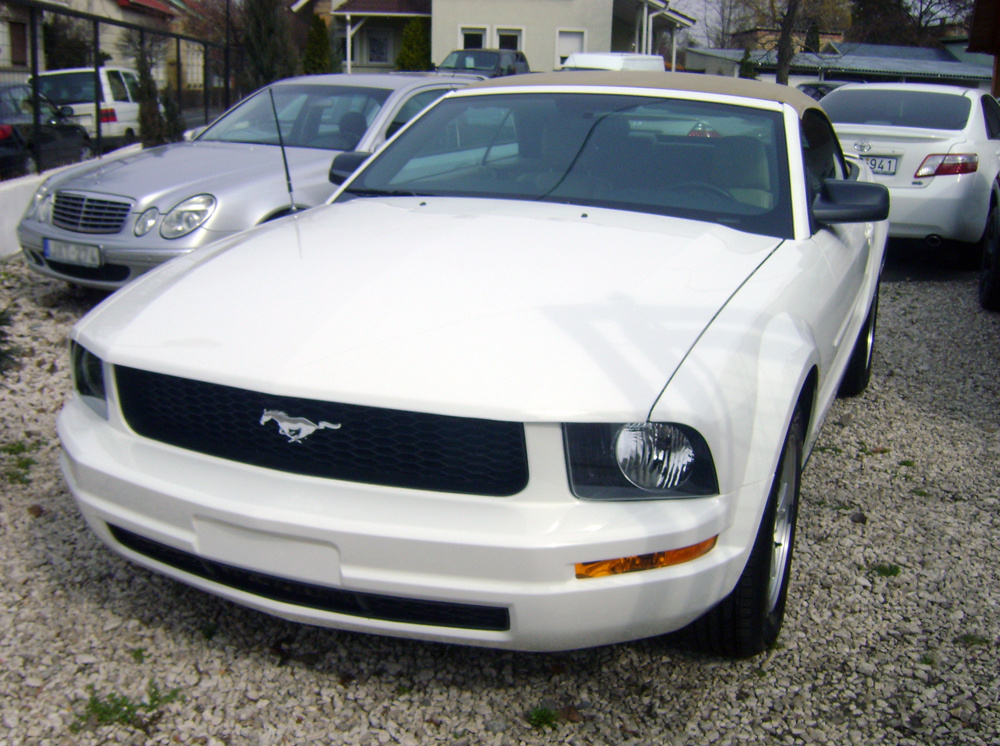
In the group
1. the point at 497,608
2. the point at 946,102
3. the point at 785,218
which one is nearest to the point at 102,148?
the point at 946,102

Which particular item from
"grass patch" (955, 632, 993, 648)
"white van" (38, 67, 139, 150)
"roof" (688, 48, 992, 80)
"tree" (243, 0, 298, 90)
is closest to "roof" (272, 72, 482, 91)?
"white van" (38, 67, 139, 150)

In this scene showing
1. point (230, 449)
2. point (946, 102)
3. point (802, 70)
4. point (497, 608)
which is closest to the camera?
point (497, 608)

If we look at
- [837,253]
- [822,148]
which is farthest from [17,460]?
[822,148]

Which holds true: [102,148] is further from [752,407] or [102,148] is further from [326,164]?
[752,407]

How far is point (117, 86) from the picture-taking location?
1097 centimetres

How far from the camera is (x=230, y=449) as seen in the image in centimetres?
238

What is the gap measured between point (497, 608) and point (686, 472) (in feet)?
1.69

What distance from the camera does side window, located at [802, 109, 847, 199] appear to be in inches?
173

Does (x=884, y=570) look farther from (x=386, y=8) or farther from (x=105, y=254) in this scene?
(x=386, y=8)

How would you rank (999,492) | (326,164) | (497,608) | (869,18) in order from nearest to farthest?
(497,608) → (999,492) → (326,164) → (869,18)

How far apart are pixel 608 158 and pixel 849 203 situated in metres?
0.86

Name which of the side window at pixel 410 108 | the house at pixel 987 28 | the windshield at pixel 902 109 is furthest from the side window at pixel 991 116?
the house at pixel 987 28

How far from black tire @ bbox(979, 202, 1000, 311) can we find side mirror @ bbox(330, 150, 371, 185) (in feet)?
15.2

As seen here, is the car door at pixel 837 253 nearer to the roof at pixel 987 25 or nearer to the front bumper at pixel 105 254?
the front bumper at pixel 105 254
